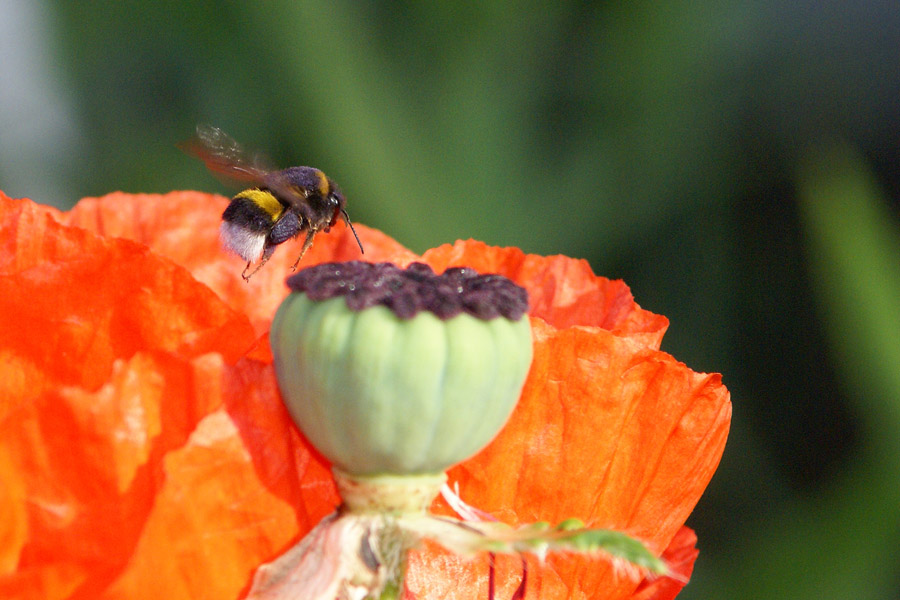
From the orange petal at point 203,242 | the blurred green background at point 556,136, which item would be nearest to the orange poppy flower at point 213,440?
the orange petal at point 203,242

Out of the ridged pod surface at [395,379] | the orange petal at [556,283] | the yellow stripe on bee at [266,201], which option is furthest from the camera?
the yellow stripe on bee at [266,201]

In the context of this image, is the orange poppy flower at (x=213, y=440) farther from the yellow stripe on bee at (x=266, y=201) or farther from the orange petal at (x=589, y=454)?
the yellow stripe on bee at (x=266, y=201)

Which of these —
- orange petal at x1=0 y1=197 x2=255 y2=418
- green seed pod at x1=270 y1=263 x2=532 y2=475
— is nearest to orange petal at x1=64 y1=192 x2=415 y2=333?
orange petal at x1=0 y1=197 x2=255 y2=418

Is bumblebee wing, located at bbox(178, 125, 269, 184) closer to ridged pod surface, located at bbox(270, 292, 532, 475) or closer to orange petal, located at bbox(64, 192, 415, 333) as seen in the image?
orange petal, located at bbox(64, 192, 415, 333)

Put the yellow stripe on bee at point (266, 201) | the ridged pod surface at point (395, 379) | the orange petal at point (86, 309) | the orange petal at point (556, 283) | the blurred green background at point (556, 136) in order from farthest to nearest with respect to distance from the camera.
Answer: the blurred green background at point (556, 136) → the yellow stripe on bee at point (266, 201) → the orange petal at point (556, 283) → the orange petal at point (86, 309) → the ridged pod surface at point (395, 379)

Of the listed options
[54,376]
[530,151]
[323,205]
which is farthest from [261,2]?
[54,376]

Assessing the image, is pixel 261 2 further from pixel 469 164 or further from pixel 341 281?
pixel 341 281
